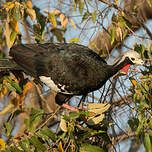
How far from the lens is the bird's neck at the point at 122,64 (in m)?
3.04

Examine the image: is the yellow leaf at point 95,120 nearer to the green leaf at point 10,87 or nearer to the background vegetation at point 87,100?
the background vegetation at point 87,100

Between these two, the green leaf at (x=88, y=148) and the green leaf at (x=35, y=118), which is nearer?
the green leaf at (x=88, y=148)

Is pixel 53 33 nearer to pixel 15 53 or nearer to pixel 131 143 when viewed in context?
pixel 15 53

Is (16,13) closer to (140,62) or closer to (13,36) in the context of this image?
(13,36)

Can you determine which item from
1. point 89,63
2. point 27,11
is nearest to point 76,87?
point 89,63

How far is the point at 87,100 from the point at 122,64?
1.66ft

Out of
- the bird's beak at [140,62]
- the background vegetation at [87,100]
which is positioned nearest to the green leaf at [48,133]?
the background vegetation at [87,100]

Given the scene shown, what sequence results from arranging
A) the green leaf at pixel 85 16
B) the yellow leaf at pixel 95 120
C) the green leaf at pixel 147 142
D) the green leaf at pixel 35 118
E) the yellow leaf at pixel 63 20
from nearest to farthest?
the green leaf at pixel 147 142 → the yellow leaf at pixel 95 120 → the green leaf at pixel 35 118 → the green leaf at pixel 85 16 → the yellow leaf at pixel 63 20

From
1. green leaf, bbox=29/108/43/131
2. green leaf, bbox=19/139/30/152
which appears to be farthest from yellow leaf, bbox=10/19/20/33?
green leaf, bbox=19/139/30/152

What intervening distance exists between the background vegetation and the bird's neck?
8cm

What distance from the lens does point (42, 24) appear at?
3041 millimetres

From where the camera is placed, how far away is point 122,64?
3074mm

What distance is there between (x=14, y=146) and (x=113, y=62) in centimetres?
159

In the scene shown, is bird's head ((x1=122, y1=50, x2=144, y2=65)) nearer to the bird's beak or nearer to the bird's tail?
the bird's beak
